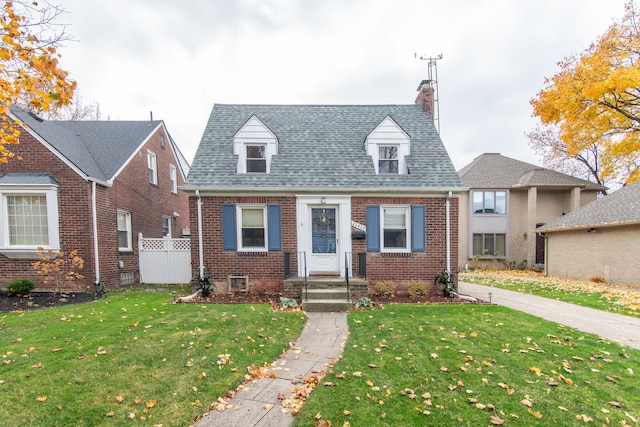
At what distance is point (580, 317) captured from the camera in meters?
6.99

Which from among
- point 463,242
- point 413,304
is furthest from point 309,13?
point 463,242

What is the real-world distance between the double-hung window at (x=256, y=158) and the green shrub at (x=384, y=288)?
5303mm

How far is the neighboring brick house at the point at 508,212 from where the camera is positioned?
18641 mm

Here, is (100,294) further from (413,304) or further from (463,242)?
(463,242)

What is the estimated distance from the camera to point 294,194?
30.8ft

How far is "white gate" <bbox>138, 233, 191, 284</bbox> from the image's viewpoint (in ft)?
36.9

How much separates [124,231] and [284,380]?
34.8ft

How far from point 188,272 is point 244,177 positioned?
468 cm

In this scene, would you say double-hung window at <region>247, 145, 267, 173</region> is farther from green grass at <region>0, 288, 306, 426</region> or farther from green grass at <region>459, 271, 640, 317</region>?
green grass at <region>459, 271, 640, 317</region>

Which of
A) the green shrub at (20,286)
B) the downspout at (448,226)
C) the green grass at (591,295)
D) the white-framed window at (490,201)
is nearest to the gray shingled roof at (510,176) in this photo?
the white-framed window at (490,201)

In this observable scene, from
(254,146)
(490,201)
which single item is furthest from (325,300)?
(490,201)

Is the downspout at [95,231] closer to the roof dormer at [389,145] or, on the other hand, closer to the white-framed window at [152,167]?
the white-framed window at [152,167]

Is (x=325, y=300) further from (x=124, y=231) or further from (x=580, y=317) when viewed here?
(x=124, y=231)

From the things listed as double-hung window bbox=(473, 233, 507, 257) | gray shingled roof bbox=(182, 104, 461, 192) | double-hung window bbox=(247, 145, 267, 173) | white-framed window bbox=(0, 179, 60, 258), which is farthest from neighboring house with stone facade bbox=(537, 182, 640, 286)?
white-framed window bbox=(0, 179, 60, 258)
